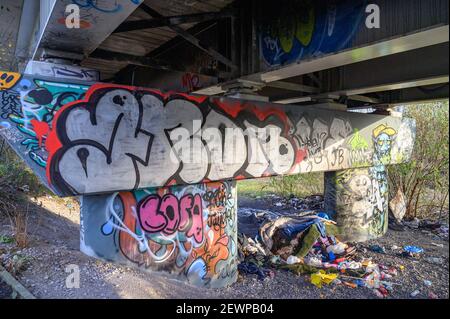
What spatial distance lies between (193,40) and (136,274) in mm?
3564

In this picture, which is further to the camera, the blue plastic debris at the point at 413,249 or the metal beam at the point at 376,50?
the blue plastic debris at the point at 413,249

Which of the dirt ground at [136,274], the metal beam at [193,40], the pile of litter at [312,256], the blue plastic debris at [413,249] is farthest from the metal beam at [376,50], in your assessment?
the blue plastic debris at [413,249]

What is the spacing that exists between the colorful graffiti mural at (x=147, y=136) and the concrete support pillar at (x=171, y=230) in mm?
370

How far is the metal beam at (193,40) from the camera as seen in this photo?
4.30m

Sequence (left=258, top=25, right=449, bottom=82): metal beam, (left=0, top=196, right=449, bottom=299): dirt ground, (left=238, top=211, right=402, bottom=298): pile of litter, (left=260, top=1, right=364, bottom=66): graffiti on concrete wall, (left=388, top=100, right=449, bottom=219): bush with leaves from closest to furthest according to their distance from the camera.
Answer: (left=258, top=25, right=449, bottom=82): metal beam
(left=260, top=1, right=364, bottom=66): graffiti on concrete wall
(left=0, top=196, right=449, bottom=299): dirt ground
(left=238, top=211, right=402, bottom=298): pile of litter
(left=388, top=100, right=449, bottom=219): bush with leaves

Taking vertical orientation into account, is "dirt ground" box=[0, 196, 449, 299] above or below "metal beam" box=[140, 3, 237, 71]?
below

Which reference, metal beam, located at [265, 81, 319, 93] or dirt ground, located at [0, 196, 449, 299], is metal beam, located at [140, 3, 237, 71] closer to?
metal beam, located at [265, 81, 319, 93]

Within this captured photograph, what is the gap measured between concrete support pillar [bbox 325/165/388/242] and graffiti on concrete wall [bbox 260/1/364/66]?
5498mm

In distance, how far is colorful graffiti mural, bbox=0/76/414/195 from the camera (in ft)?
12.5

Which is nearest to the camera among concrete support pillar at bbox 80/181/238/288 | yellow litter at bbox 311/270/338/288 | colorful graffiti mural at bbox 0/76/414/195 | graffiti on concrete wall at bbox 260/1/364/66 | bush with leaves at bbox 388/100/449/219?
graffiti on concrete wall at bbox 260/1/364/66

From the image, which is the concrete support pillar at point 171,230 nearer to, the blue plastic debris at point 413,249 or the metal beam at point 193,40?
the metal beam at point 193,40

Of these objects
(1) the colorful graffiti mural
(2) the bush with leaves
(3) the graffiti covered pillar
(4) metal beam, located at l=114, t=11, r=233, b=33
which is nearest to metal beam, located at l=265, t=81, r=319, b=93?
(1) the colorful graffiti mural

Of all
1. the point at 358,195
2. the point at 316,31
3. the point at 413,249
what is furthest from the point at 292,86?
the point at 413,249
